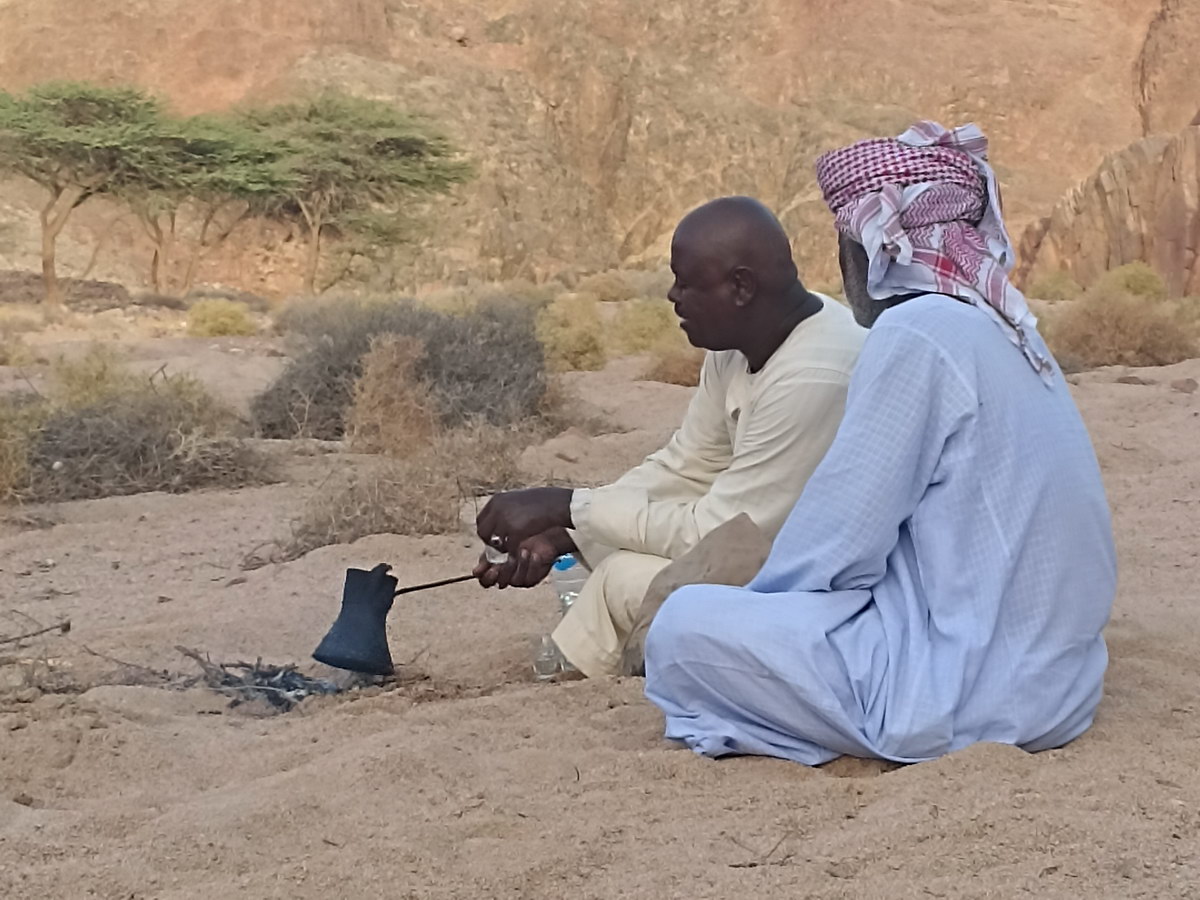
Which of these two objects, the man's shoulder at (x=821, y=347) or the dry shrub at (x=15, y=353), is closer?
the man's shoulder at (x=821, y=347)

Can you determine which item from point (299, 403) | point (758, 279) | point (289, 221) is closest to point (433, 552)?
point (758, 279)

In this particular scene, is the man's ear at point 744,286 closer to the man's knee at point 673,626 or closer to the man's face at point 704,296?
the man's face at point 704,296

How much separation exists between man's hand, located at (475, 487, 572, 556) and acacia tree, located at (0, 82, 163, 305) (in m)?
22.0

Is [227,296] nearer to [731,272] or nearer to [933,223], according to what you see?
[731,272]

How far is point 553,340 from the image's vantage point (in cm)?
1269

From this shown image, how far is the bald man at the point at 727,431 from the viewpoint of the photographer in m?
3.04

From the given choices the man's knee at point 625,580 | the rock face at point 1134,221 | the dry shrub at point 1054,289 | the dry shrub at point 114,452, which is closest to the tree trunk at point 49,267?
the dry shrub at point 1054,289

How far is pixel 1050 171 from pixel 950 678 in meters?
39.3

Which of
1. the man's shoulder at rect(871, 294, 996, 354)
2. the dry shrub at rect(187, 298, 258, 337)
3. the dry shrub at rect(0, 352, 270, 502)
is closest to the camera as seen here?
the man's shoulder at rect(871, 294, 996, 354)

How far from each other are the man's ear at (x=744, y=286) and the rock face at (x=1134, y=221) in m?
15.6

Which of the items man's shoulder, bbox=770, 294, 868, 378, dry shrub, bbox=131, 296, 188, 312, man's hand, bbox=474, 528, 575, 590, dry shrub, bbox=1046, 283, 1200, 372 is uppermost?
man's shoulder, bbox=770, 294, 868, 378

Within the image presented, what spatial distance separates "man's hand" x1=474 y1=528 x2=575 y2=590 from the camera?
3.35m

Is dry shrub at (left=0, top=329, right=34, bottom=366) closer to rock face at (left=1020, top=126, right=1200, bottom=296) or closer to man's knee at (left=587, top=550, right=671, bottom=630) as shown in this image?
man's knee at (left=587, top=550, right=671, bottom=630)

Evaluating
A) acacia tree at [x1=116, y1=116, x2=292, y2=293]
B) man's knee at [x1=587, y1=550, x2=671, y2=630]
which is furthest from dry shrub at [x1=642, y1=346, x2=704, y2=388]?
acacia tree at [x1=116, y1=116, x2=292, y2=293]
